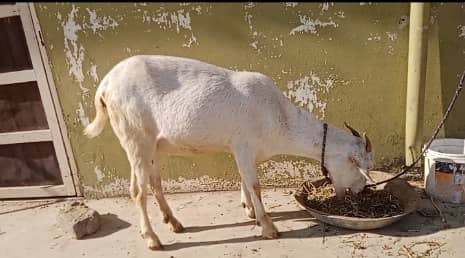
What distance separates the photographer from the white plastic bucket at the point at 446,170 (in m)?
3.51

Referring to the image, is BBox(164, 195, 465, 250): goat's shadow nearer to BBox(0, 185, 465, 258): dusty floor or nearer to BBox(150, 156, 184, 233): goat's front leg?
BBox(0, 185, 465, 258): dusty floor

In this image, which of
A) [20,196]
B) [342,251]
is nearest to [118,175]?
[20,196]

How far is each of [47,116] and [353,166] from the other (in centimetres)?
283

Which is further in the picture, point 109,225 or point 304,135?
point 109,225

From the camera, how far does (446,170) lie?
140 inches

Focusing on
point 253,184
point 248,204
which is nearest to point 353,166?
point 253,184

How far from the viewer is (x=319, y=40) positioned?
3807 mm

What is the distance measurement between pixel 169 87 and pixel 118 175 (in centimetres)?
144

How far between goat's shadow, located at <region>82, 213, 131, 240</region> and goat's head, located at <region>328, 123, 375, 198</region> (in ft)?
6.06

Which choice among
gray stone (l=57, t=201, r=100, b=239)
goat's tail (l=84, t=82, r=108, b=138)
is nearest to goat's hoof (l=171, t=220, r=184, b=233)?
gray stone (l=57, t=201, r=100, b=239)

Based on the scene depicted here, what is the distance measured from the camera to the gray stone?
3.67 metres

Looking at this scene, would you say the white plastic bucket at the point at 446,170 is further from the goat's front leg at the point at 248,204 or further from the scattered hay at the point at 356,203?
the goat's front leg at the point at 248,204

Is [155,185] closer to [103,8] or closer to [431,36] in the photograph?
[103,8]

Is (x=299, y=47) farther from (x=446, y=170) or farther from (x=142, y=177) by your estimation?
(x=142, y=177)
